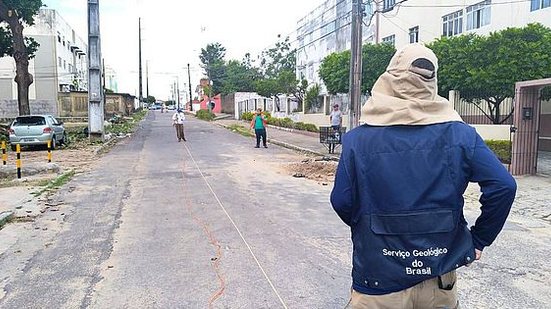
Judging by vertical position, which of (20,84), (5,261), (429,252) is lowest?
(5,261)

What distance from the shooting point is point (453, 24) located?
27.6 metres

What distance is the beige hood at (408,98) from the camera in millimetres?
2156

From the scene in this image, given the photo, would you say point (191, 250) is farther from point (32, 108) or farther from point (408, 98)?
point (32, 108)

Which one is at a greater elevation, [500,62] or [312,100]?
[500,62]

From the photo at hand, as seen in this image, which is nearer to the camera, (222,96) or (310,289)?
(310,289)

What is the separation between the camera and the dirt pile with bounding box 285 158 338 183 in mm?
12555

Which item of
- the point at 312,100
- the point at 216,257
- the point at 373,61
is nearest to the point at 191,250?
the point at 216,257

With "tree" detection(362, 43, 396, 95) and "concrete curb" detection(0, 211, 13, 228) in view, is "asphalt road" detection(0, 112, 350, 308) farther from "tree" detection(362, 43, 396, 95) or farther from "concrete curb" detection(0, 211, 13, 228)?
"tree" detection(362, 43, 396, 95)

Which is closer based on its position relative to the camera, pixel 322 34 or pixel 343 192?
pixel 343 192

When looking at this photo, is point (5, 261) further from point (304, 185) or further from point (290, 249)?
point (304, 185)

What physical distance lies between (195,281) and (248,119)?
40.7m

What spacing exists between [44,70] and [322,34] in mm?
28846

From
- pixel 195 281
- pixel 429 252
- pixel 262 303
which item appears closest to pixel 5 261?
pixel 195 281

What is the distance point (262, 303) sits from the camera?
4363 mm
